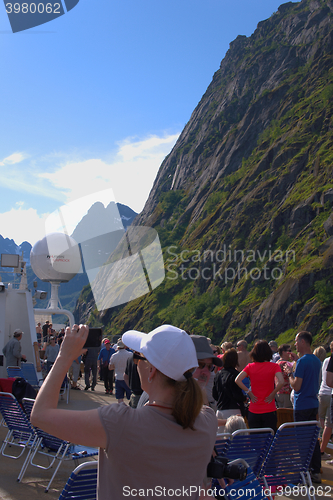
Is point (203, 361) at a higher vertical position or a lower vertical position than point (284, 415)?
higher

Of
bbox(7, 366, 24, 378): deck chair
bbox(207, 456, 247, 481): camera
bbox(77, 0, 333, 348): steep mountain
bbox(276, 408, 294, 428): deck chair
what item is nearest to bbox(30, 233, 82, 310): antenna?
bbox(7, 366, 24, 378): deck chair

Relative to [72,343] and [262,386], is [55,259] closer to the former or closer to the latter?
[262,386]

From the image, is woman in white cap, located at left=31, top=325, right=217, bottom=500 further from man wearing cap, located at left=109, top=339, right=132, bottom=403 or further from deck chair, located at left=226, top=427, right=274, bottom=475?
man wearing cap, located at left=109, top=339, right=132, bottom=403

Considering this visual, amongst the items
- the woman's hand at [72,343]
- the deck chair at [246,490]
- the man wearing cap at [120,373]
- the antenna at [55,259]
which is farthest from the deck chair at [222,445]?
the antenna at [55,259]

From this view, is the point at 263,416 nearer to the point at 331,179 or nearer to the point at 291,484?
the point at 291,484

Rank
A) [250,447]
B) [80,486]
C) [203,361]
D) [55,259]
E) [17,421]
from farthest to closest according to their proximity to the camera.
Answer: [55,259] < [17,421] < [203,361] < [250,447] < [80,486]

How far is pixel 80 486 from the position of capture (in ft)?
8.44

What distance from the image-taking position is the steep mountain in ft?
120

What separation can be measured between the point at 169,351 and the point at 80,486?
148 centimetres

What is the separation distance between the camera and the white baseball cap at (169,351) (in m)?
1.65

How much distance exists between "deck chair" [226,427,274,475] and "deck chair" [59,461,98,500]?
1167 millimetres

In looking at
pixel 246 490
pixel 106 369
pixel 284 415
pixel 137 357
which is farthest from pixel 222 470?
pixel 106 369

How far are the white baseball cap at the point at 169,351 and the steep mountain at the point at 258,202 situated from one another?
29190mm

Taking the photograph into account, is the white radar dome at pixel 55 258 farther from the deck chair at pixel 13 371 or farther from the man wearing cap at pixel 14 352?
the deck chair at pixel 13 371
